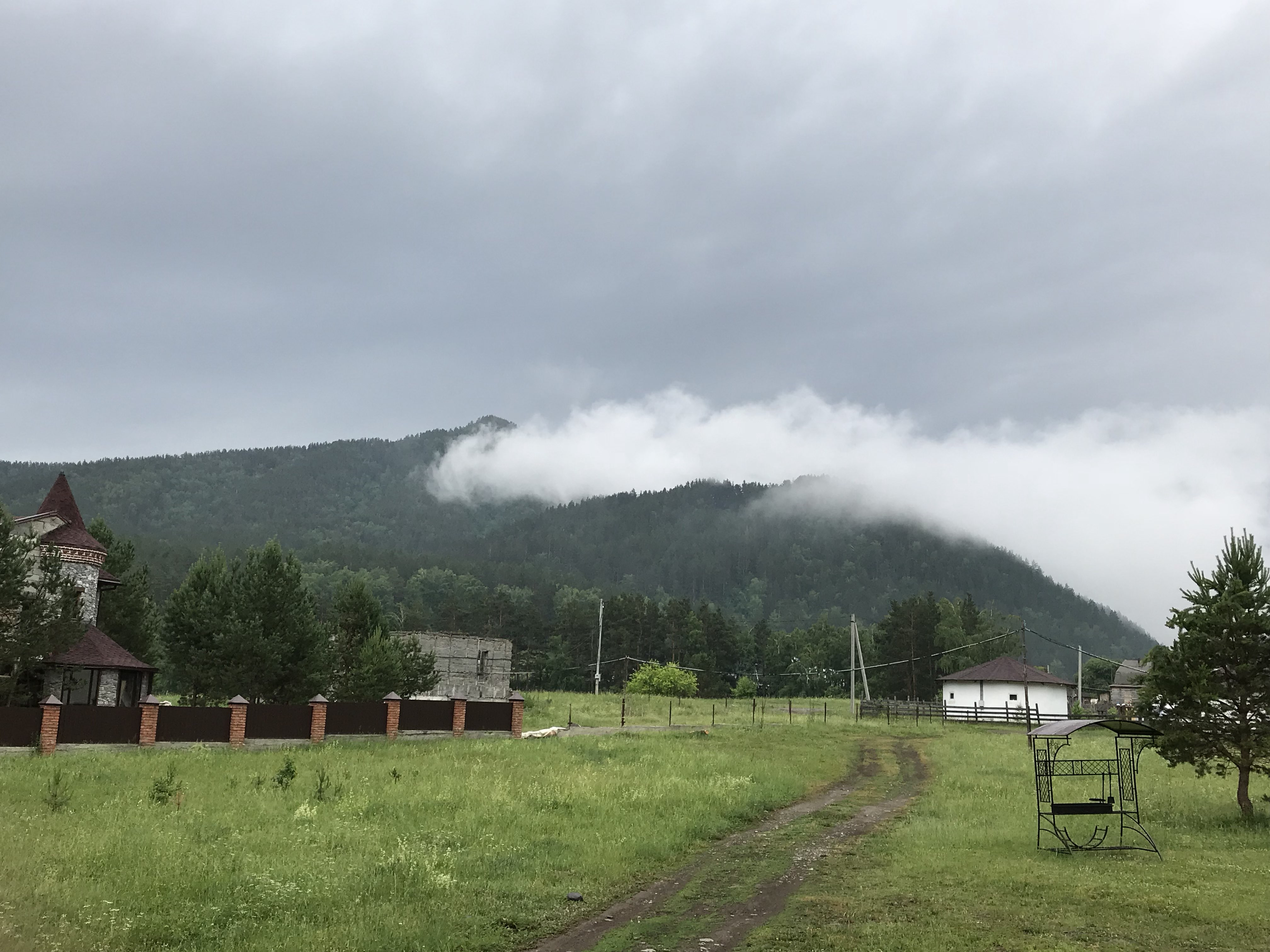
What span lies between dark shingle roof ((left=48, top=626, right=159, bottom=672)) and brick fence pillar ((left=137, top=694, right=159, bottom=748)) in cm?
824

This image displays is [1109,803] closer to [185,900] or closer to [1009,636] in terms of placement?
[185,900]

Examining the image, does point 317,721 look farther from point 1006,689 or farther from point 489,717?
point 1006,689

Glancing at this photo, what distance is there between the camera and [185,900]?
12430 mm

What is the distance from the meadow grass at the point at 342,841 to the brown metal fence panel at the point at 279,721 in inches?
43.4

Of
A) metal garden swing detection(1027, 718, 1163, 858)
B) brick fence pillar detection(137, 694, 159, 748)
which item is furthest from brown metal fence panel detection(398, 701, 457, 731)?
metal garden swing detection(1027, 718, 1163, 858)

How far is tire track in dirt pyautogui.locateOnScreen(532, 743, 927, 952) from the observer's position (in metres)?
11.6

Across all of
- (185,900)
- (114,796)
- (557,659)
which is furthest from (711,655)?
(185,900)

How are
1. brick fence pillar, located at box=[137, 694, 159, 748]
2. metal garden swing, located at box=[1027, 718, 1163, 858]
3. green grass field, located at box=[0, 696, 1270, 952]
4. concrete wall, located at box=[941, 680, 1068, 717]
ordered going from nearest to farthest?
green grass field, located at box=[0, 696, 1270, 952], metal garden swing, located at box=[1027, 718, 1163, 858], brick fence pillar, located at box=[137, 694, 159, 748], concrete wall, located at box=[941, 680, 1068, 717]

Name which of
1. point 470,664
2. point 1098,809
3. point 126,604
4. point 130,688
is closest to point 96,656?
point 130,688

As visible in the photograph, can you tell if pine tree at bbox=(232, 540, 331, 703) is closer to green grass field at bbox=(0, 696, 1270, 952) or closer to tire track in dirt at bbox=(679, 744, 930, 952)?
green grass field at bbox=(0, 696, 1270, 952)

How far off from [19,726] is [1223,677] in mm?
33015

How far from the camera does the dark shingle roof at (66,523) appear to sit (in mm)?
39531

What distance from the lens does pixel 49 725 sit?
28656mm

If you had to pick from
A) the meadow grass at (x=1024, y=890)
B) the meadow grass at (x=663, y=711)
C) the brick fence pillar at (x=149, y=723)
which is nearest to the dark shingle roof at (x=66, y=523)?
the brick fence pillar at (x=149, y=723)
